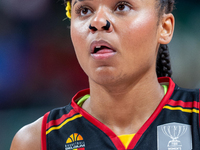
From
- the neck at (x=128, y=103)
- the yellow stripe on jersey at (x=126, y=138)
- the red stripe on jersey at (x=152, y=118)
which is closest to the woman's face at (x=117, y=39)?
the neck at (x=128, y=103)

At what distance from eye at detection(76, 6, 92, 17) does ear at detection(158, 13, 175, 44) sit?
0.51 meters

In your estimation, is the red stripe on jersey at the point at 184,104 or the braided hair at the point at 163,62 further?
the braided hair at the point at 163,62

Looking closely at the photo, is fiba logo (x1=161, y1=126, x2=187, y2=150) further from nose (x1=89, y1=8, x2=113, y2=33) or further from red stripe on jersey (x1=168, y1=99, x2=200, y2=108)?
nose (x1=89, y1=8, x2=113, y2=33)

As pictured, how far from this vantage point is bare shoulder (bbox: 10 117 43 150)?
80.2 inches

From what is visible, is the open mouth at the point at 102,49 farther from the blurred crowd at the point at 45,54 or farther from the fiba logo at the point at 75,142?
the blurred crowd at the point at 45,54

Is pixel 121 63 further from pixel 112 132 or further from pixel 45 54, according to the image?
pixel 45 54

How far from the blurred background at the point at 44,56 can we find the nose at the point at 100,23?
3378 millimetres

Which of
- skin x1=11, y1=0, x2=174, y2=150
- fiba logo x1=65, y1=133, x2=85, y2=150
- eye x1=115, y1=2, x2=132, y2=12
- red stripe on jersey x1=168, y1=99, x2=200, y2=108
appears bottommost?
fiba logo x1=65, y1=133, x2=85, y2=150

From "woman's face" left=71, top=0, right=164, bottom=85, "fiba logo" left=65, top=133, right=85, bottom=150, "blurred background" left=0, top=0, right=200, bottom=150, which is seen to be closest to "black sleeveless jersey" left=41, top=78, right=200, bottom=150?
"fiba logo" left=65, top=133, right=85, bottom=150

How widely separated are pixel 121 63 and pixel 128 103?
0.37 meters

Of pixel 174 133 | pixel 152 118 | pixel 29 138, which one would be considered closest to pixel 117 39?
pixel 152 118

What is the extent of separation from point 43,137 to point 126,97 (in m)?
0.65

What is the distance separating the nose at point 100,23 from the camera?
1.68 metres

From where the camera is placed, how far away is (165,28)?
2.01 meters
